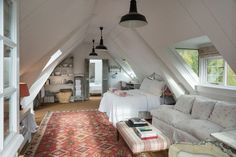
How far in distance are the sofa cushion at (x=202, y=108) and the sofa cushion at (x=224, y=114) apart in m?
0.09

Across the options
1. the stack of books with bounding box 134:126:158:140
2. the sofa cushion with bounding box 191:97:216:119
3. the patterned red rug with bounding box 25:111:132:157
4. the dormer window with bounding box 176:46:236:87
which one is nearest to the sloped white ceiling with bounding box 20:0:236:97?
the dormer window with bounding box 176:46:236:87

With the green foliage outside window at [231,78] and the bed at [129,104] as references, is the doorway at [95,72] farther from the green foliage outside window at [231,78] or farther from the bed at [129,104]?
the green foliage outside window at [231,78]

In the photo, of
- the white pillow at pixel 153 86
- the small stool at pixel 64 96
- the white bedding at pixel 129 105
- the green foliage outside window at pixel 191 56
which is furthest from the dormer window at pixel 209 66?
the small stool at pixel 64 96

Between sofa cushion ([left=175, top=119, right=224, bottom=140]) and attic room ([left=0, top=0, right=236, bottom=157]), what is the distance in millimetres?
14

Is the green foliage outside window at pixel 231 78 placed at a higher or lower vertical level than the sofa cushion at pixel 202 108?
higher

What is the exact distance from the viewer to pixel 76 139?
327 cm

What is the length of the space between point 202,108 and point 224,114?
45cm

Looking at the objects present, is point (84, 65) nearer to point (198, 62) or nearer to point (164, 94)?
point (164, 94)

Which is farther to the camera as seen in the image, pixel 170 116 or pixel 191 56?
pixel 191 56

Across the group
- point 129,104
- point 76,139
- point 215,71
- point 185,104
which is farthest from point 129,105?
point 215,71

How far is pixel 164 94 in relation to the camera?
15.6 feet

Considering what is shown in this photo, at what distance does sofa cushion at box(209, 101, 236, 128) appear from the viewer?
2.47 metres

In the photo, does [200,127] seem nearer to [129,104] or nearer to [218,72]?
[218,72]

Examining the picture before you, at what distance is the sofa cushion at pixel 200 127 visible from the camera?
238cm
